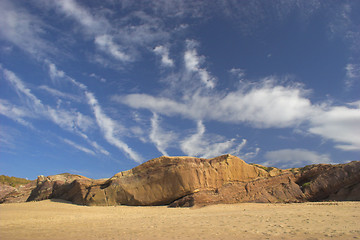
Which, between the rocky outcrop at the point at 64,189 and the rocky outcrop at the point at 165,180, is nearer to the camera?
Result: the rocky outcrop at the point at 165,180

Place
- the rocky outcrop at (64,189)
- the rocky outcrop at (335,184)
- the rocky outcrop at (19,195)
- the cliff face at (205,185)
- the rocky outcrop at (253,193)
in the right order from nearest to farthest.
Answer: the rocky outcrop at (253,193)
the cliff face at (205,185)
the rocky outcrop at (335,184)
the rocky outcrop at (64,189)
the rocky outcrop at (19,195)

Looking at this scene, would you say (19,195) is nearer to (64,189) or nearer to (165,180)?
(64,189)

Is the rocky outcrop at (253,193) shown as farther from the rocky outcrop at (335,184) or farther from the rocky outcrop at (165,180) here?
the rocky outcrop at (335,184)

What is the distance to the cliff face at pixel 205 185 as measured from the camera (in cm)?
1606

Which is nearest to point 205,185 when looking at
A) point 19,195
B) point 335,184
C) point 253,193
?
point 253,193

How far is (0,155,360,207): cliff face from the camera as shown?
16.1m

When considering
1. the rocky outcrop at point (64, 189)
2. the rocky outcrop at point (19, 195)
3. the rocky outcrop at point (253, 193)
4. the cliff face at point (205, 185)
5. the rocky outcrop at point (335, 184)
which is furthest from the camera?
the rocky outcrop at point (19, 195)

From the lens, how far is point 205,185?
16.2 m

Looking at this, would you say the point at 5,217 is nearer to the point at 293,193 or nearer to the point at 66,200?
the point at 66,200

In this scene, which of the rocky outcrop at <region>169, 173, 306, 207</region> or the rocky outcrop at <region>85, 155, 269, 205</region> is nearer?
the rocky outcrop at <region>169, 173, 306, 207</region>

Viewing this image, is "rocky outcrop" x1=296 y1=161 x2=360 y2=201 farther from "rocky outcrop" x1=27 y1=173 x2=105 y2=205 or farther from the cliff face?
"rocky outcrop" x1=27 y1=173 x2=105 y2=205

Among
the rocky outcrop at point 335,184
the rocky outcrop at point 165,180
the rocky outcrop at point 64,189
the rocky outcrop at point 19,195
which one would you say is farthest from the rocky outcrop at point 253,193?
the rocky outcrop at point 19,195

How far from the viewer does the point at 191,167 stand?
1631 centimetres

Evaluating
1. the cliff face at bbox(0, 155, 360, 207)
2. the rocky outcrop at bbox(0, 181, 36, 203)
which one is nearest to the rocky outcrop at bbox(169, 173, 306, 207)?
the cliff face at bbox(0, 155, 360, 207)
